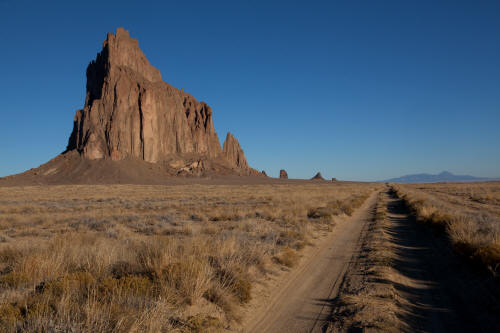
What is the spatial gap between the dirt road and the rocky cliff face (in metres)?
106

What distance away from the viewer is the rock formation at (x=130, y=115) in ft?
345

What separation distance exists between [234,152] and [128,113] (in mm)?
70529

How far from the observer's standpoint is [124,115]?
108438 mm

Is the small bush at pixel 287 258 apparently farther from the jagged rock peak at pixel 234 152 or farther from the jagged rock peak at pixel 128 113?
the jagged rock peak at pixel 234 152

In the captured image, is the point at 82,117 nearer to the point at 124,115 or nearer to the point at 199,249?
A: the point at 124,115

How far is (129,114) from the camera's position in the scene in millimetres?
109938

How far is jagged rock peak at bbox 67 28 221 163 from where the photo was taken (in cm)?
10494

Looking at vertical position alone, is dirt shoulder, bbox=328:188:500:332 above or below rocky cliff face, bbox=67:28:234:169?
below

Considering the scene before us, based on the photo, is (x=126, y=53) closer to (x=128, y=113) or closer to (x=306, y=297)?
(x=128, y=113)

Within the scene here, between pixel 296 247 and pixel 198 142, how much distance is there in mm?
132561

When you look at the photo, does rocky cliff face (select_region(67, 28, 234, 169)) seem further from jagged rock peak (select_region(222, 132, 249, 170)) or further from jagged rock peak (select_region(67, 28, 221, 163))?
jagged rock peak (select_region(222, 132, 249, 170))


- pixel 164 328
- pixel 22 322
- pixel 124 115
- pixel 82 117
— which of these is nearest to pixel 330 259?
pixel 164 328

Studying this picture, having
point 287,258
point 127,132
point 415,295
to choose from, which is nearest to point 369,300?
point 415,295

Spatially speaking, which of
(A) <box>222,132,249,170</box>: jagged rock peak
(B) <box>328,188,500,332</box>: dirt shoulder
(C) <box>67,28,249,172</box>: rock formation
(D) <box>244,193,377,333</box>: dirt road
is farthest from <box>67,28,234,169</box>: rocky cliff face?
(B) <box>328,188,500,332</box>: dirt shoulder
